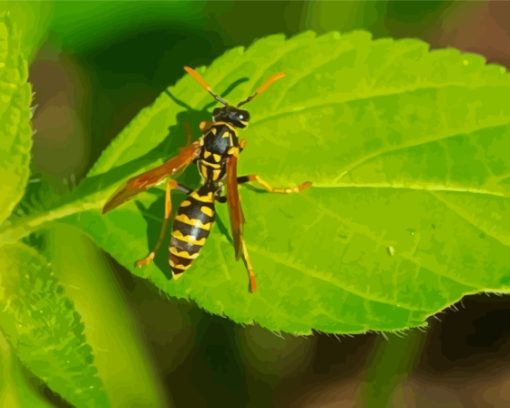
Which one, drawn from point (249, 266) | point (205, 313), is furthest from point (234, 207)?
point (205, 313)

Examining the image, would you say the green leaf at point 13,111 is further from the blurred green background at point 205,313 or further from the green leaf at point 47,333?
the blurred green background at point 205,313

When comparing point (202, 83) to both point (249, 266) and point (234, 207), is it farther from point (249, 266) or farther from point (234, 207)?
point (249, 266)

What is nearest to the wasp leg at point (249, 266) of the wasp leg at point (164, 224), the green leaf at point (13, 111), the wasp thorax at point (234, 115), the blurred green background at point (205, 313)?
the wasp leg at point (164, 224)

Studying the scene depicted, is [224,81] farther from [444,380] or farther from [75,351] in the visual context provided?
[444,380]

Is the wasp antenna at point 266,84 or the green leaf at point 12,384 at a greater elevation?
the wasp antenna at point 266,84

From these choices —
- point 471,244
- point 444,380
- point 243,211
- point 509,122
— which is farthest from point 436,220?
point 444,380

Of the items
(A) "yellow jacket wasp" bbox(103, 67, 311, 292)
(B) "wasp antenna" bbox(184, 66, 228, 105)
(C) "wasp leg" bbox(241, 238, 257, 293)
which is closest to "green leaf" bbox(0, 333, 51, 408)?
(A) "yellow jacket wasp" bbox(103, 67, 311, 292)
